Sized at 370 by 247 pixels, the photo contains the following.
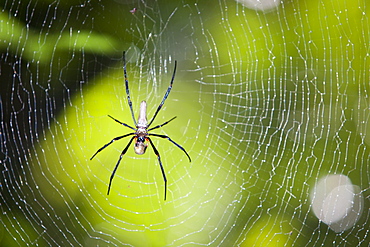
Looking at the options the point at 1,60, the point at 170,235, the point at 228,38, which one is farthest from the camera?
the point at 228,38

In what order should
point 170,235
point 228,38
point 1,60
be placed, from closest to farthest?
1. point 1,60
2. point 170,235
3. point 228,38

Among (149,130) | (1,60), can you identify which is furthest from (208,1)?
(1,60)

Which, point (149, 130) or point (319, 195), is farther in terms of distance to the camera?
point (149, 130)

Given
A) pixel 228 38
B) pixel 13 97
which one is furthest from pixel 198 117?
pixel 13 97

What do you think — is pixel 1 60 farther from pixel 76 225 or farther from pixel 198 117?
pixel 198 117

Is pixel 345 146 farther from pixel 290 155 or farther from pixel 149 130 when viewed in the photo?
pixel 149 130

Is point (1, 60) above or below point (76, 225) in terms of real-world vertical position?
above

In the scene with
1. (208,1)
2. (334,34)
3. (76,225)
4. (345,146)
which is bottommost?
(76,225)
